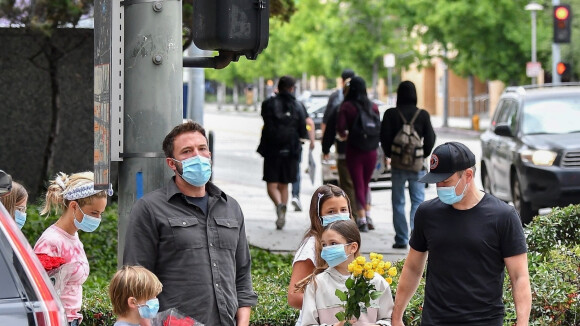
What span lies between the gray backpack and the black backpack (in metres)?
0.97

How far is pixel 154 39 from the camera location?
607 centimetres

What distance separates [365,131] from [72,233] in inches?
329

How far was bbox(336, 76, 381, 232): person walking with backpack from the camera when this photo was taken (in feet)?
46.6

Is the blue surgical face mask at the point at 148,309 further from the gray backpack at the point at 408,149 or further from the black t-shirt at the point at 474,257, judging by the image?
the gray backpack at the point at 408,149

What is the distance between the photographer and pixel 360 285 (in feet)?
17.4

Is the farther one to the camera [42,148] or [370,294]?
[42,148]

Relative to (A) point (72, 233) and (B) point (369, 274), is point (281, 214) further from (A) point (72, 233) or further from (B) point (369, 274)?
(B) point (369, 274)

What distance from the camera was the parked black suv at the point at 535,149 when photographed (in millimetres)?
14898

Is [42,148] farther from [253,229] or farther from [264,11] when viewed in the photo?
[264,11]

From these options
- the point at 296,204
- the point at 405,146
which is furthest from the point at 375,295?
the point at 296,204

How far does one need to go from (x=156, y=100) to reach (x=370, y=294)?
1.52m

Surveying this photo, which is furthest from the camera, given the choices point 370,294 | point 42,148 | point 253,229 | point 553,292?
point 42,148

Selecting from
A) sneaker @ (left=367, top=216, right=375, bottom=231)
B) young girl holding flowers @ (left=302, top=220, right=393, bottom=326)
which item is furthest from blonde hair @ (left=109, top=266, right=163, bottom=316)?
sneaker @ (left=367, top=216, right=375, bottom=231)

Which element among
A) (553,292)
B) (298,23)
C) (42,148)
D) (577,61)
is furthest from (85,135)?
(298,23)
